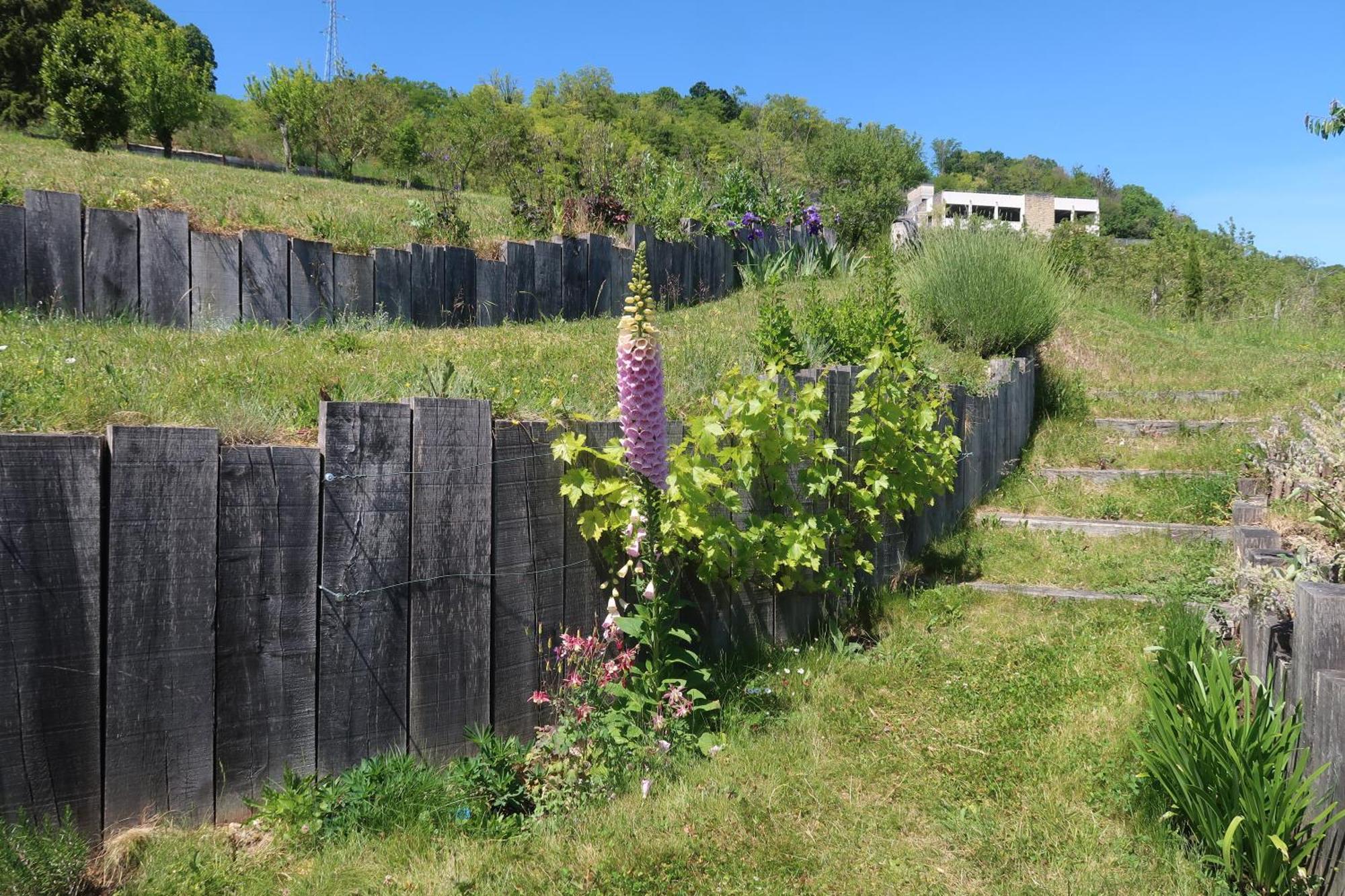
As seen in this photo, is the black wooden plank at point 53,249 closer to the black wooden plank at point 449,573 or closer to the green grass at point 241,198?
the green grass at point 241,198

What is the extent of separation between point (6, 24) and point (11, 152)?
→ 28067 mm

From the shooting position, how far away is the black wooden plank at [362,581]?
292 centimetres

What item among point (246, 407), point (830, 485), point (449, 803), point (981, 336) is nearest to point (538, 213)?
point (981, 336)

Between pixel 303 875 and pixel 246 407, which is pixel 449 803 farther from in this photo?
pixel 246 407

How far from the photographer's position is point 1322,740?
2.27m

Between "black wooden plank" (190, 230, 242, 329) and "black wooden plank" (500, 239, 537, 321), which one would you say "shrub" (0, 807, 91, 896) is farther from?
"black wooden plank" (500, 239, 537, 321)

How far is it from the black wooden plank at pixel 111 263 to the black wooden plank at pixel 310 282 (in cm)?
106

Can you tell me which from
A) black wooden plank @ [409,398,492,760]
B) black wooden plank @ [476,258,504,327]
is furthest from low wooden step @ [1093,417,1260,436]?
black wooden plank @ [409,398,492,760]

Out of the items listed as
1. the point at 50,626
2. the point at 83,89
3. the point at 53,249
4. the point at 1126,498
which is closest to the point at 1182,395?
the point at 1126,498

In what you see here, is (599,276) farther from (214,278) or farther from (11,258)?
(11,258)

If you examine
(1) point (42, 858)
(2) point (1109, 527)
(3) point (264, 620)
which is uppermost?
(3) point (264, 620)

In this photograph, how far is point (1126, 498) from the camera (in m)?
6.45

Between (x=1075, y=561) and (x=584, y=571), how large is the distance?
3431mm

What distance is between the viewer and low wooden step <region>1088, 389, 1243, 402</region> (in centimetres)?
823
